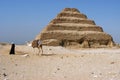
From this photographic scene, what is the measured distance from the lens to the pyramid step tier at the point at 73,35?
70.8m

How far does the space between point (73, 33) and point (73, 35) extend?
0.53m

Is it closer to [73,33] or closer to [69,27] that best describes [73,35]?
[73,33]

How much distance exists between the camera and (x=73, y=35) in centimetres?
7262

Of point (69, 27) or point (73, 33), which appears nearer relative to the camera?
point (73, 33)

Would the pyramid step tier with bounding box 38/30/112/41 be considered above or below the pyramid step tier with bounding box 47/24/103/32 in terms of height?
below

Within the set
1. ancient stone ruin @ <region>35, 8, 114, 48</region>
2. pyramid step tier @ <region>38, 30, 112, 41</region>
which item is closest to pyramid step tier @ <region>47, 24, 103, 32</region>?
ancient stone ruin @ <region>35, 8, 114, 48</region>

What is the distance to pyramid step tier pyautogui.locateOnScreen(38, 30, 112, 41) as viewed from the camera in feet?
232

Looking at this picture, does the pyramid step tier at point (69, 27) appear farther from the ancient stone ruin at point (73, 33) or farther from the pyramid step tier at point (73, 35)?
the pyramid step tier at point (73, 35)

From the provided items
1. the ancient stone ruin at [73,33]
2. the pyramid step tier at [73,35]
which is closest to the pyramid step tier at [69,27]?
the ancient stone ruin at [73,33]

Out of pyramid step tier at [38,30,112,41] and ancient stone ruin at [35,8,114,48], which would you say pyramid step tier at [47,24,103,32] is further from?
pyramid step tier at [38,30,112,41]

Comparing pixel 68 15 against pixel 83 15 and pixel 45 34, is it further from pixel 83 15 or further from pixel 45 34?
pixel 45 34

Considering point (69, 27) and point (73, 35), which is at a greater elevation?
point (69, 27)

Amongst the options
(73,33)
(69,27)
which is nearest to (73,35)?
(73,33)

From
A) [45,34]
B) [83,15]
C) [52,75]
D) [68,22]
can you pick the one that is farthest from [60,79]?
[83,15]
